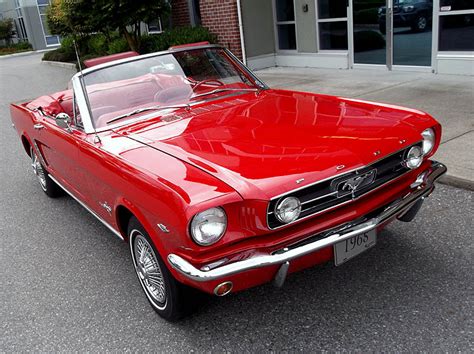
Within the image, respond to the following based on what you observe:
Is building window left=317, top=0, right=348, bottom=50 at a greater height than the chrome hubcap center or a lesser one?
greater

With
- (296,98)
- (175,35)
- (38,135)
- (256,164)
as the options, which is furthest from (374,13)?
(256,164)

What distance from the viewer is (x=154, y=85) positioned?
3.93 meters

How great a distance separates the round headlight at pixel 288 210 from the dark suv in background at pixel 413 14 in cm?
769

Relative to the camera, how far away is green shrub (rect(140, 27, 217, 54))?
12.7m

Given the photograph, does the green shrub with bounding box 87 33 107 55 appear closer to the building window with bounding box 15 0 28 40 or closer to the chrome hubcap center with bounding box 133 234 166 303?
the chrome hubcap center with bounding box 133 234 166 303

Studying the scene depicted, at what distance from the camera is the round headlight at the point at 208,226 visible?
2438 mm

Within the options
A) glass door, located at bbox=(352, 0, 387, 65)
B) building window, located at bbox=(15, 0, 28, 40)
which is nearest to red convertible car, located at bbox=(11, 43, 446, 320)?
glass door, located at bbox=(352, 0, 387, 65)

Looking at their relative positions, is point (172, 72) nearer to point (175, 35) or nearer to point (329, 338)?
point (329, 338)

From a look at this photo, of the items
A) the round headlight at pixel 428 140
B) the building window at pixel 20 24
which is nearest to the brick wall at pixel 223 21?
the round headlight at pixel 428 140

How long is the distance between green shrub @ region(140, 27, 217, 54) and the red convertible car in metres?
8.75

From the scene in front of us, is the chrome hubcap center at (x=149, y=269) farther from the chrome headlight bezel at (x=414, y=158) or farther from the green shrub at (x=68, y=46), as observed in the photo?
the green shrub at (x=68, y=46)

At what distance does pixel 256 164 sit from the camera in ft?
8.76

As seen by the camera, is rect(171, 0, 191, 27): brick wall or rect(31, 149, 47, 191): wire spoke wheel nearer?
rect(31, 149, 47, 191): wire spoke wheel

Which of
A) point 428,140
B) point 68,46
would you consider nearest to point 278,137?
point 428,140
